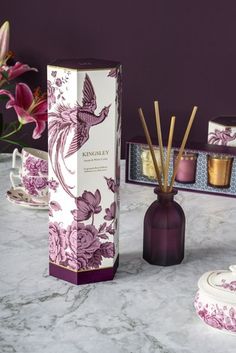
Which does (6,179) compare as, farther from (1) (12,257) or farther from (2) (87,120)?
(2) (87,120)

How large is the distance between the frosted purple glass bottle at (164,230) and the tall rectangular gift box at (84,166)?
8 centimetres

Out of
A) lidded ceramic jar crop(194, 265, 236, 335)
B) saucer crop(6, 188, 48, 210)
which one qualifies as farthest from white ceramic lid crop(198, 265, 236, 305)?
saucer crop(6, 188, 48, 210)

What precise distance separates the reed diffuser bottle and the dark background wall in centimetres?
84

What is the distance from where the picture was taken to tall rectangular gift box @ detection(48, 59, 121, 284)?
1.21 m

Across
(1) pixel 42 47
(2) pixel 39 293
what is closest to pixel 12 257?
(2) pixel 39 293

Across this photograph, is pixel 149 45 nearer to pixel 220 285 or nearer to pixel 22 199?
pixel 22 199

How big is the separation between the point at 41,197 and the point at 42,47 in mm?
712

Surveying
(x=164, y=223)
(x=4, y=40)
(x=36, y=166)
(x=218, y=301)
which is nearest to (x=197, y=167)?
(x=36, y=166)

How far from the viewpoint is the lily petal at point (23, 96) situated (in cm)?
173

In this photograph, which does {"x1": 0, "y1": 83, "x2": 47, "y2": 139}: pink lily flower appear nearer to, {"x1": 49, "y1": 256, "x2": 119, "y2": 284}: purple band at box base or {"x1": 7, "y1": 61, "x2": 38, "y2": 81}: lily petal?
{"x1": 7, "y1": 61, "x2": 38, "y2": 81}: lily petal

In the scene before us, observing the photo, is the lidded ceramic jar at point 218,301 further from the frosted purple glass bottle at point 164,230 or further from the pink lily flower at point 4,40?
the pink lily flower at point 4,40

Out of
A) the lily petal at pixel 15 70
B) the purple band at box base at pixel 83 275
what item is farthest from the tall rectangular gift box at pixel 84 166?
the lily petal at pixel 15 70

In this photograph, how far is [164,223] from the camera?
1.36 meters

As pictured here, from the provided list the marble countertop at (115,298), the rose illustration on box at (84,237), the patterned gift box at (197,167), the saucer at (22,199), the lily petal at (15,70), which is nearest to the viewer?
the marble countertop at (115,298)
